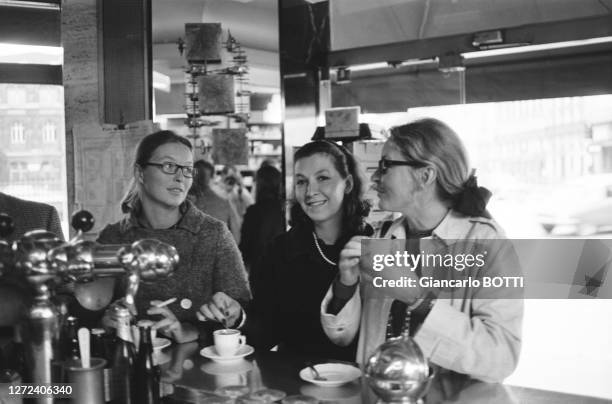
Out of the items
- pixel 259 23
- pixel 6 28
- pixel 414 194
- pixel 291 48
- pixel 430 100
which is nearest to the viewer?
pixel 414 194

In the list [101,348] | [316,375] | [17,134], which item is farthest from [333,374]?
[17,134]

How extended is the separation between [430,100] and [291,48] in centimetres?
187

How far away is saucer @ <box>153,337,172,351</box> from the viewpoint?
195cm

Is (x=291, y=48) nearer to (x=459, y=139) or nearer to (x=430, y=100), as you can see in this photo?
(x=430, y=100)

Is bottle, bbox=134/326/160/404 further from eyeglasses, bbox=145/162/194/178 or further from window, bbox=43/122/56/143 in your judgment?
window, bbox=43/122/56/143

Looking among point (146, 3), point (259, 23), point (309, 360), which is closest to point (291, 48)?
point (259, 23)

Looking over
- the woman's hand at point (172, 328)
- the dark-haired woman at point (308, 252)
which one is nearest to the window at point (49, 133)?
the dark-haired woman at point (308, 252)

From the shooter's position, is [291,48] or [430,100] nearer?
[291,48]

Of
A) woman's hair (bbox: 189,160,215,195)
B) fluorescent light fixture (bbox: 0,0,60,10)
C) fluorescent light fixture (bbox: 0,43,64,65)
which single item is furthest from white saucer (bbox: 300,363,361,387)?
fluorescent light fixture (bbox: 0,0,60,10)

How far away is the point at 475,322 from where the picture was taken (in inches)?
66.9

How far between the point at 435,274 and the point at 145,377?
36.2 inches

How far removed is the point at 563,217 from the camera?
17.4ft

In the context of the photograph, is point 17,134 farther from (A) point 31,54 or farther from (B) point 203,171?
(B) point 203,171

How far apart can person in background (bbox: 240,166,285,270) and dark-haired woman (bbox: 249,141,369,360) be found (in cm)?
163
